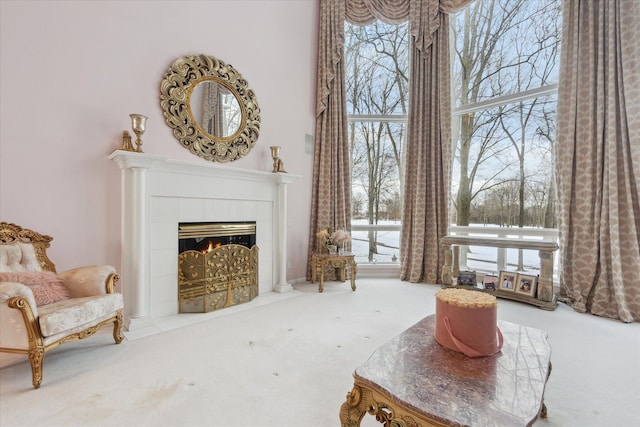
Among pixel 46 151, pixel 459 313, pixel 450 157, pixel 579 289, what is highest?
pixel 450 157

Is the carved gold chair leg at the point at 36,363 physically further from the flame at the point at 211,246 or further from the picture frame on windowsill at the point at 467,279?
the picture frame on windowsill at the point at 467,279

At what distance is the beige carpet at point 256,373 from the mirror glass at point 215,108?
212 cm

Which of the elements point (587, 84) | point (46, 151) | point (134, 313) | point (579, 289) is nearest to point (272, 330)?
point (134, 313)

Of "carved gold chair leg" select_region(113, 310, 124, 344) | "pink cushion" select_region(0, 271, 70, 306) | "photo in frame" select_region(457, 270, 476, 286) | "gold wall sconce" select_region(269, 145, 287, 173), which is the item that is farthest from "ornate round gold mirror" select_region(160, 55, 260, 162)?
"photo in frame" select_region(457, 270, 476, 286)

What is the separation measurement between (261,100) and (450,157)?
280cm

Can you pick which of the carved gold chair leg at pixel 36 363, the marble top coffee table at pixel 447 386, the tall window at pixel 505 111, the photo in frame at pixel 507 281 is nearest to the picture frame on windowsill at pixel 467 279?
the photo in frame at pixel 507 281

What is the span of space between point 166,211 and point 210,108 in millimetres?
1310

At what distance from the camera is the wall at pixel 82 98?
229 centimetres

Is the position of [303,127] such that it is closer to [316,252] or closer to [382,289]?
[316,252]

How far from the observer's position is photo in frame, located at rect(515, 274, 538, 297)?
3420 millimetres

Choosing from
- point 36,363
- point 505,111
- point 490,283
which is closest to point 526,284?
point 490,283

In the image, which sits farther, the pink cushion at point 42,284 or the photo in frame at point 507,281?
the photo in frame at point 507,281

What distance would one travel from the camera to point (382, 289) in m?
4.02

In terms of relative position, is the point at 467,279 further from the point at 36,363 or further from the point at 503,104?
the point at 36,363
